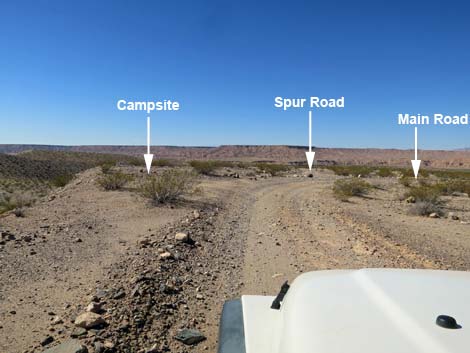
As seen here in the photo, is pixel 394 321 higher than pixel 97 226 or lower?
Answer: higher

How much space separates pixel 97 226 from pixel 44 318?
5.85 meters

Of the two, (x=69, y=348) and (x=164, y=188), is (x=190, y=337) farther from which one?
(x=164, y=188)

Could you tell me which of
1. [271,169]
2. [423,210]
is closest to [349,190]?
[423,210]

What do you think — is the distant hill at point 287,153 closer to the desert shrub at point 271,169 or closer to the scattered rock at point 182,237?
the desert shrub at point 271,169

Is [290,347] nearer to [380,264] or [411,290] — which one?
[411,290]

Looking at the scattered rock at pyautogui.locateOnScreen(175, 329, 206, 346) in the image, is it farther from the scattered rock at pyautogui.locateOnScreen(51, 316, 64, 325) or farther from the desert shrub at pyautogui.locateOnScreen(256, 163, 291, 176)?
the desert shrub at pyautogui.locateOnScreen(256, 163, 291, 176)

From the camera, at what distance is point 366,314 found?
1768 millimetres

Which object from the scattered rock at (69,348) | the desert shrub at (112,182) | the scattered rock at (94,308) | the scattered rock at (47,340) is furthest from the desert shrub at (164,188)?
the scattered rock at (69,348)

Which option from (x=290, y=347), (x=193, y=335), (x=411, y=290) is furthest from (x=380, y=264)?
(x=290, y=347)

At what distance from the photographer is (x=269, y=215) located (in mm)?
13094

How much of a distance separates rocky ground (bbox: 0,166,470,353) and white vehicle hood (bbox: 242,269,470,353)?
245 centimetres

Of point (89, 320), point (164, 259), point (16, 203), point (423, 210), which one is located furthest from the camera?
point (16, 203)

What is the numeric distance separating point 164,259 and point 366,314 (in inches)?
226

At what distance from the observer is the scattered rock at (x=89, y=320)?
458 cm
